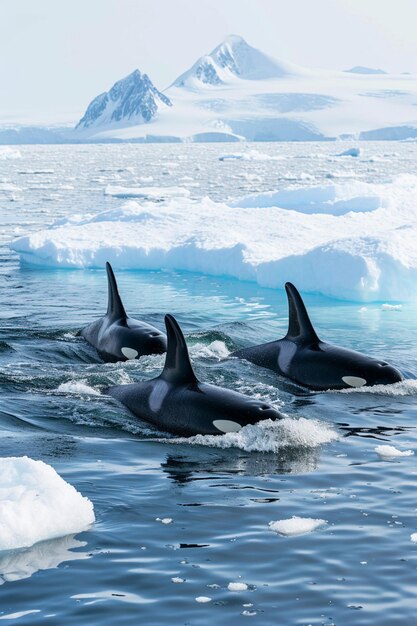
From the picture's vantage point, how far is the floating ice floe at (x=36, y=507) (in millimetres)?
6414

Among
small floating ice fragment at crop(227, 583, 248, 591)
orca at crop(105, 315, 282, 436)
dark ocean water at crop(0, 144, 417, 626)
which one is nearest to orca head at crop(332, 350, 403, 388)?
dark ocean water at crop(0, 144, 417, 626)

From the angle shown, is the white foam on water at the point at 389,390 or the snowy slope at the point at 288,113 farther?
the snowy slope at the point at 288,113

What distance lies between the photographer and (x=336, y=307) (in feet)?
61.6

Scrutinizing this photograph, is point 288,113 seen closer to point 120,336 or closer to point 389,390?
point 120,336

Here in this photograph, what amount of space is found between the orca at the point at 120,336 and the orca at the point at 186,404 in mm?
2665

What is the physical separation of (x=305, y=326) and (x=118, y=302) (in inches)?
108

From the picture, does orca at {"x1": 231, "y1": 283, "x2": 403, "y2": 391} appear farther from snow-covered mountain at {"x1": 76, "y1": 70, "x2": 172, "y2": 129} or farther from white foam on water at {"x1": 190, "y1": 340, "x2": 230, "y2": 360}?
snow-covered mountain at {"x1": 76, "y1": 70, "x2": 172, "y2": 129}

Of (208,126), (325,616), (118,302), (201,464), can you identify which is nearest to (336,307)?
(118,302)

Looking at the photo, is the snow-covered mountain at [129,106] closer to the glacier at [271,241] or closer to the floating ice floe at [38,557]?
the glacier at [271,241]

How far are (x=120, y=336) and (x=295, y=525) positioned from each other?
6.70 m

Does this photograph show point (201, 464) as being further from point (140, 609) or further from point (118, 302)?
point (118, 302)

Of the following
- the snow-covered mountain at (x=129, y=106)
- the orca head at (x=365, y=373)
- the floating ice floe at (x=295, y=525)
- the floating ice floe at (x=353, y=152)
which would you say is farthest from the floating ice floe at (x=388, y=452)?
the snow-covered mountain at (x=129, y=106)

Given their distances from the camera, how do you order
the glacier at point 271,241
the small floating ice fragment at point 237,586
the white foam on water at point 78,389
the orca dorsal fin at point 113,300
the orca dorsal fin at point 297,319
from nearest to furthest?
the small floating ice fragment at point 237,586, the white foam on water at point 78,389, the orca dorsal fin at point 297,319, the orca dorsal fin at point 113,300, the glacier at point 271,241

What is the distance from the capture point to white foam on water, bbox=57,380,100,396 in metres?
11.1
